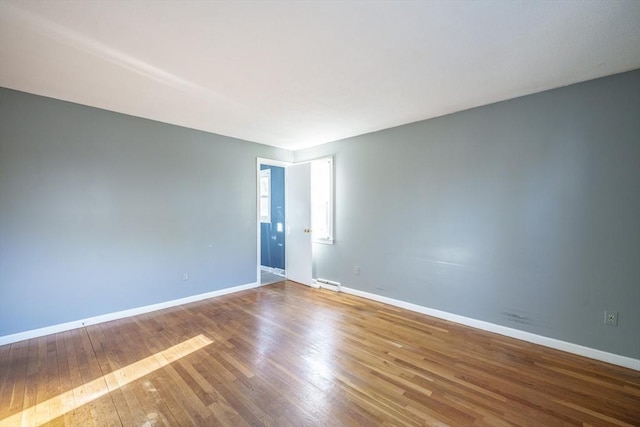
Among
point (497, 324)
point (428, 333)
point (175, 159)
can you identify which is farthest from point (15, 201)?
point (497, 324)

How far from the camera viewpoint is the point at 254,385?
2.04 metres

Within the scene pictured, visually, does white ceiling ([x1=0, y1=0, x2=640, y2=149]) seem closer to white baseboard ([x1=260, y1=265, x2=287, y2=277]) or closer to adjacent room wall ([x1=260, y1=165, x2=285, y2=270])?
adjacent room wall ([x1=260, y1=165, x2=285, y2=270])

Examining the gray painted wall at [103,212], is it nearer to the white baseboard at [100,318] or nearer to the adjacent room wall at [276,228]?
the white baseboard at [100,318]

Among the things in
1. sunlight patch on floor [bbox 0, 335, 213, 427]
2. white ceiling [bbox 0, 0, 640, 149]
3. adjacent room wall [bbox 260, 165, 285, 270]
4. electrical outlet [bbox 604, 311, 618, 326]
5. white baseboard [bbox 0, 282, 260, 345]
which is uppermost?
white ceiling [bbox 0, 0, 640, 149]

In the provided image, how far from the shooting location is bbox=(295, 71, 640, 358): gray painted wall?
7.66 ft

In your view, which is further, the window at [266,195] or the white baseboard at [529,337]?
the window at [266,195]

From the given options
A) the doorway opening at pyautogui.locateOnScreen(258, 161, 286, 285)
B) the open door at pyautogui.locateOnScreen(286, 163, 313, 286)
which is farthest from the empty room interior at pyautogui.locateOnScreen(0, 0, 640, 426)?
the doorway opening at pyautogui.locateOnScreen(258, 161, 286, 285)

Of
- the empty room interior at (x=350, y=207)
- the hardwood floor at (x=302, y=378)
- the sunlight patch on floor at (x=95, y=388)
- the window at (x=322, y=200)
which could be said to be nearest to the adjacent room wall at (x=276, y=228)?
the window at (x=322, y=200)

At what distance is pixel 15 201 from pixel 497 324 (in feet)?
17.4

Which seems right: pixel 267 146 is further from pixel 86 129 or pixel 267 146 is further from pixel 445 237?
pixel 445 237

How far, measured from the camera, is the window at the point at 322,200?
4.66m

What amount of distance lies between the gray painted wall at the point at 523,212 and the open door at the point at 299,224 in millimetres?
1255

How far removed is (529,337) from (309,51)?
11.4 ft

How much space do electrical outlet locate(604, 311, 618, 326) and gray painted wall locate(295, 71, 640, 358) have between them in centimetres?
4
